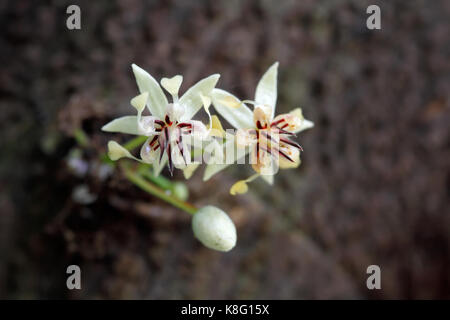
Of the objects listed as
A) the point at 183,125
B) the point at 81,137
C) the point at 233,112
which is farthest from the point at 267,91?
the point at 81,137

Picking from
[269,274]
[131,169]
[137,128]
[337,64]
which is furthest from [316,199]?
[137,128]

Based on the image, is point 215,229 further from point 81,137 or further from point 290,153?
point 81,137

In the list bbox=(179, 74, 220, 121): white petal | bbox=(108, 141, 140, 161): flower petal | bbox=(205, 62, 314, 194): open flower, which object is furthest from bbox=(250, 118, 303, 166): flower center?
bbox=(108, 141, 140, 161): flower petal

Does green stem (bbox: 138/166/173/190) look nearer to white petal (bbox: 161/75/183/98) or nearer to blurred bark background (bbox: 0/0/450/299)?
blurred bark background (bbox: 0/0/450/299)

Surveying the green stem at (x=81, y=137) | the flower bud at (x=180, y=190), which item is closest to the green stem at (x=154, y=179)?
the flower bud at (x=180, y=190)

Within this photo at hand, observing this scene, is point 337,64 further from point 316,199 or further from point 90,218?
point 90,218

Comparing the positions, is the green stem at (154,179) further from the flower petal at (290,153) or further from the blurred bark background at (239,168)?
the flower petal at (290,153)
